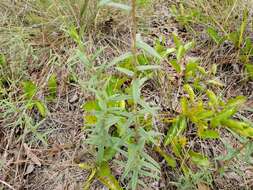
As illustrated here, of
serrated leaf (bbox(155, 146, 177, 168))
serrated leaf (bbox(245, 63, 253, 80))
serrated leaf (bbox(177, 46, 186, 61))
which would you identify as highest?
serrated leaf (bbox(177, 46, 186, 61))

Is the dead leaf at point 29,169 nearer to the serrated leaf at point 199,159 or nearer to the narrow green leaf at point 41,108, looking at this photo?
the narrow green leaf at point 41,108

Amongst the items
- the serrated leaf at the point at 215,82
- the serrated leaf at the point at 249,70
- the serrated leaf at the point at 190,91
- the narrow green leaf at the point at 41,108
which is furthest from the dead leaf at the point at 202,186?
the narrow green leaf at the point at 41,108

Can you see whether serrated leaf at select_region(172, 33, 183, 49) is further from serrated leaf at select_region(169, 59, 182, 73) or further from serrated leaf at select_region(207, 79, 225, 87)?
serrated leaf at select_region(207, 79, 225, 87)

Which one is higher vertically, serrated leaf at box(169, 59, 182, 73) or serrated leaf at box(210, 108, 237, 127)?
serrated leaf at box(169, 59, 182, 73)

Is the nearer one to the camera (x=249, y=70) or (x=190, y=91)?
(x=190, y=91)

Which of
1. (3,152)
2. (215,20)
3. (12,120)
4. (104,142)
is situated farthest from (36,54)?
(215,20)

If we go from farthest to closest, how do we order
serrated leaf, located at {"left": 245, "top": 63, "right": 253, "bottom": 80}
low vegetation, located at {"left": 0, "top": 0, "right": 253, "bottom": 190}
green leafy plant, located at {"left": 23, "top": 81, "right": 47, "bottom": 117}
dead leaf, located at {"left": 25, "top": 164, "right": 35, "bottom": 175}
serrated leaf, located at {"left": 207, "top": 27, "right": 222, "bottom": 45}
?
serrated leaf, located at {"left": 207, "top": 27, "right": 222, "bottom": 45} < serrated leaf, located at {"left": 245, "top": 63, "right": 253, "bottom": 80} < green leafy plant, located at {"left": 23, "top": 81, "right": 47, "bottom": 117} < dead leaf, located at {"left": 25, "top": 164, "right": 35, "bottom": 175} < low vegetation, located at {"left": 0, "top": 0, "right": 253, "bottom": 190}

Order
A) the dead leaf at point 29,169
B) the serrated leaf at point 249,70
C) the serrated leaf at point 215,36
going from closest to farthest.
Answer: the dead leaf at point 29,169
the serrated leaf at point 249,70
the serrated leaf at point 215,36

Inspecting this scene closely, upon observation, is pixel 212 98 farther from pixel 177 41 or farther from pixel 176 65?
A: pixel 177 41

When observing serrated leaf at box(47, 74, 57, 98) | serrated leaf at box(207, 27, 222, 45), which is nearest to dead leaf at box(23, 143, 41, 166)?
serrated leaf at box(47, 74, 57, 98)

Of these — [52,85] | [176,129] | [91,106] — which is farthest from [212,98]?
[52,85]

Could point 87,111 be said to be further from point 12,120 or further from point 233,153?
→ point 233,153

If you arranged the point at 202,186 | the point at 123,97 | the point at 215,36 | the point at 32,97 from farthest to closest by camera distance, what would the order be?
the point at 215,36, the point at 32,97, the point at 202,186, the point at 123,97

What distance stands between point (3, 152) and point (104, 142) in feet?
1.77
